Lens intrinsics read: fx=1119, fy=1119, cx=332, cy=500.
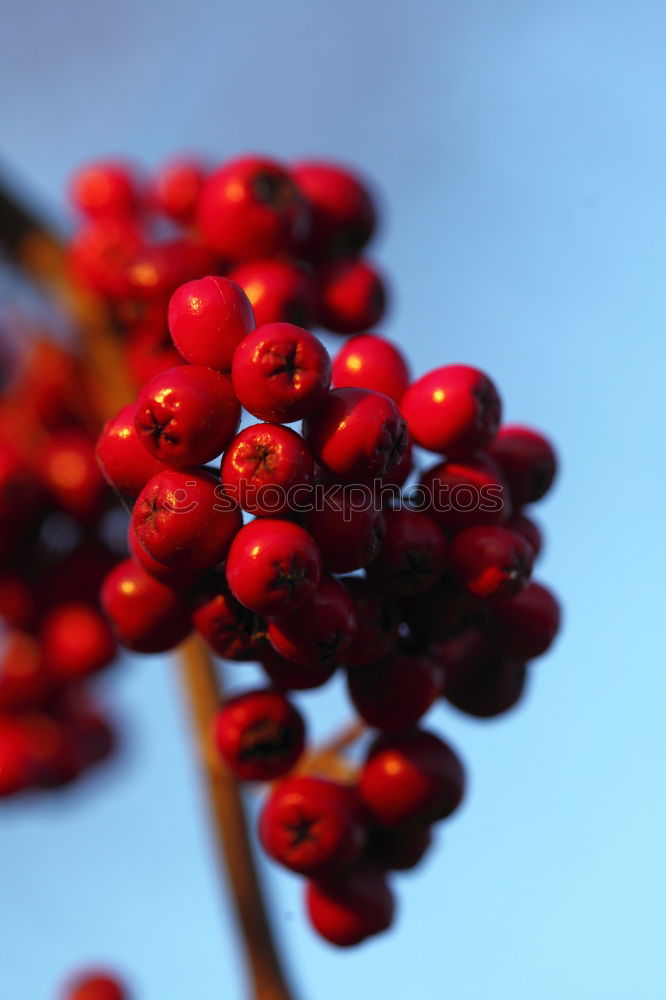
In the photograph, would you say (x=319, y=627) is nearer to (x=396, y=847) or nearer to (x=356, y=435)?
(x=356, y=435)

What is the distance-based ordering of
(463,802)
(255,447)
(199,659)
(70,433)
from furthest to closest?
(70,433), (199,659), (463,802), (255,447)

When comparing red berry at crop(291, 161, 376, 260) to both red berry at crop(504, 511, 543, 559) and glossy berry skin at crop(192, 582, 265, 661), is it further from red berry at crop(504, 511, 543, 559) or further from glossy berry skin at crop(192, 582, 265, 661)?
glossy berry skin at crop(192, 582, 265, 661)

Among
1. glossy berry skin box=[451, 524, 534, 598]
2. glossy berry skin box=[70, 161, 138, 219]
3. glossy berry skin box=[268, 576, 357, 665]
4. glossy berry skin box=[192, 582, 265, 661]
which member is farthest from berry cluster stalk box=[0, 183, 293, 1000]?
glossy berry skin box=[451, 524, 534, 598]

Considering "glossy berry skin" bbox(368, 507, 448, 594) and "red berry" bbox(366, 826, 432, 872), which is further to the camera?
"red berry" bbox(366, 826, 432, 872)

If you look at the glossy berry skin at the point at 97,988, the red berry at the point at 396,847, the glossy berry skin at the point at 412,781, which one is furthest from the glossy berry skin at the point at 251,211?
the glossy berry skin at the point at 97,988

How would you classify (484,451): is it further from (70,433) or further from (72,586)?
(70,433)

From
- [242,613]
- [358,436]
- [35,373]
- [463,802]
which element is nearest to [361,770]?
[463,802]
